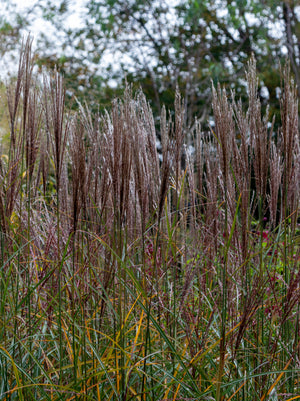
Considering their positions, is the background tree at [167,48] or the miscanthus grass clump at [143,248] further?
the background tree at [167,48]

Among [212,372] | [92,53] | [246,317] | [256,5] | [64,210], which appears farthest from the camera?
[92,53]

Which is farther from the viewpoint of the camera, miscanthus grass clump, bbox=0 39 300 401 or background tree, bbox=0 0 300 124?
background tree, bbox=0 0 300 124

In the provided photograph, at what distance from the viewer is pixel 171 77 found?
11.2 m

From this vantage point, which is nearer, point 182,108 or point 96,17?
point 182,108

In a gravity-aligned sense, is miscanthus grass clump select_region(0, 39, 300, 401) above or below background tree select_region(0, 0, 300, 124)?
below

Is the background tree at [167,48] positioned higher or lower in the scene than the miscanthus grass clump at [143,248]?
higher

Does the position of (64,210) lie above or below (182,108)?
below

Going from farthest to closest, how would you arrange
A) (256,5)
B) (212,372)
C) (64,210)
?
(256,5) → (64,210) → (212,372)

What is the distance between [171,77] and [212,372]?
1043 cm

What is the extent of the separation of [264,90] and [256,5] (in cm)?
291

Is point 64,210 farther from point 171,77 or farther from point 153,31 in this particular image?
point 153,31

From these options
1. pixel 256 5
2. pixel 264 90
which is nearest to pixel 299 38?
pixel 264 90

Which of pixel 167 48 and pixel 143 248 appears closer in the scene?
pixel 143 248

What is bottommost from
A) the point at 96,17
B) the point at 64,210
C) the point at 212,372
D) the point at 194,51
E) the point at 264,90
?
the point at 212,372
